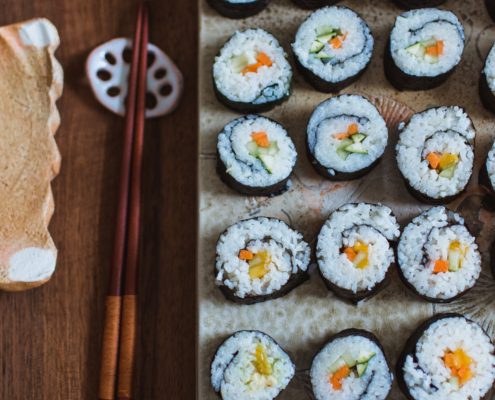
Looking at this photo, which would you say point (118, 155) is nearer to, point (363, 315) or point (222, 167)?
point (222, 167)

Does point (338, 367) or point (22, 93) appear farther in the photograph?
point (22, 93)

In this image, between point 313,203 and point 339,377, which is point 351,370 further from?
point 313,203

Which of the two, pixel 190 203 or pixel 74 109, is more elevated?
pixel 74 109

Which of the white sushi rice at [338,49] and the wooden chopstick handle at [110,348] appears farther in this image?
the white sushi rice at [338,49]

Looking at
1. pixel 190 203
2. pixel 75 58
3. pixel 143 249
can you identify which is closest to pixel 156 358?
pixel 143 249

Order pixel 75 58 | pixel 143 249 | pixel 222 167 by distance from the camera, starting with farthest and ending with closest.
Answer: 1. pixel 75 58
2. pixel 143 249
3. pixel 222 167

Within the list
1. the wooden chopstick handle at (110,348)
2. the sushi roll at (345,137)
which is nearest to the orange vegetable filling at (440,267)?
the sushi roll at (345,137)

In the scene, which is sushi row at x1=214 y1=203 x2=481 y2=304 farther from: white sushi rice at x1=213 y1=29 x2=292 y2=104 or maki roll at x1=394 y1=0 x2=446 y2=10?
maki roll at x1=394 y1=0 x2=446 y2=10

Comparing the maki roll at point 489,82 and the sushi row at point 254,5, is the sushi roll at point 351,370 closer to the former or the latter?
the maki roll at point 489,82
